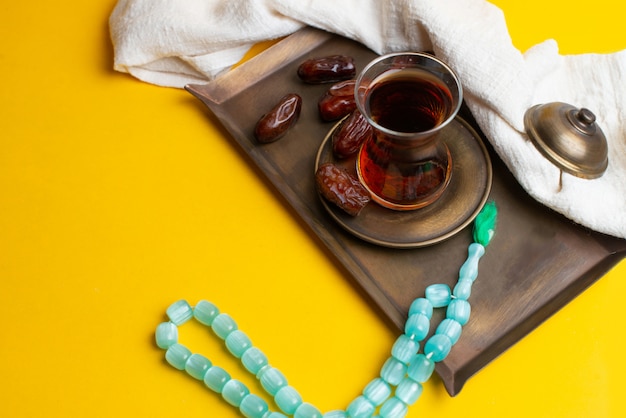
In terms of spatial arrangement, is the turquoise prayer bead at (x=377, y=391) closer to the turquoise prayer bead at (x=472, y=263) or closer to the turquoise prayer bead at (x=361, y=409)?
the turquoise prayer bead at (x=361, y=409)

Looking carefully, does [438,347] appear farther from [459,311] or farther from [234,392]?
[234,392]

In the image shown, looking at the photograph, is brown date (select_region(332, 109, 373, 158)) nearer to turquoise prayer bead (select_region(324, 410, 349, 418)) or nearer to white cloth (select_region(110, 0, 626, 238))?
white cloth (select_region(110, 0, 626, 238))

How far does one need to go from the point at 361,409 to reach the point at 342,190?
0.82ft

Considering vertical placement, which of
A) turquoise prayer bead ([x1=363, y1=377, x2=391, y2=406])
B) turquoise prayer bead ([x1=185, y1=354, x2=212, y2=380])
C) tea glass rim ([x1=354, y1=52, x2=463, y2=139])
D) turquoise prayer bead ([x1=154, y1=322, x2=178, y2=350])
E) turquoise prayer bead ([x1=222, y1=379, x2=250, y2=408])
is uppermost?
tea glass rim ([x1=354, y1=52, x2=463, y2=139])

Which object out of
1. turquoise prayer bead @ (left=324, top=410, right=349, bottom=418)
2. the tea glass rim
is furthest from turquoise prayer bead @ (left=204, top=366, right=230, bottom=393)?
the tea glass rim

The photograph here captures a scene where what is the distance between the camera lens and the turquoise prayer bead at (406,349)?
0.76m

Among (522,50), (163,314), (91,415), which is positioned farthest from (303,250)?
(522,50)

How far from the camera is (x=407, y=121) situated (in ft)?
2.63

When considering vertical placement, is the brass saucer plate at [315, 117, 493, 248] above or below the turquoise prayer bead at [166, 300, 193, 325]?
below

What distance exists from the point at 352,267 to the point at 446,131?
222 millimetres

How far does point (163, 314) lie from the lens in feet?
2.71

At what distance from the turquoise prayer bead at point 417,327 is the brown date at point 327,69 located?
350 millimetres

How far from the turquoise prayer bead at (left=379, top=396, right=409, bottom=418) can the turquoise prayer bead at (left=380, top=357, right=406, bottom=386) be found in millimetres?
22

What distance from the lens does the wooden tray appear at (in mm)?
771
